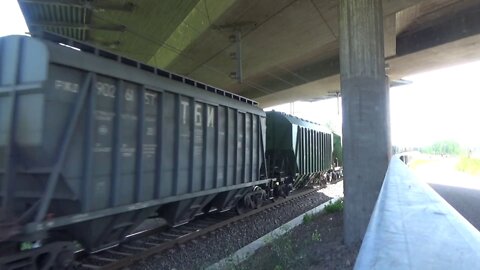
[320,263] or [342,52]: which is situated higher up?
[342,52]

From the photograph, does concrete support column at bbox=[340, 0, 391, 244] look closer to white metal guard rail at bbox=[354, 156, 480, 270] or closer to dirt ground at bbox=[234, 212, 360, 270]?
dirt ground at bbox=[234, 212, 360, 270]

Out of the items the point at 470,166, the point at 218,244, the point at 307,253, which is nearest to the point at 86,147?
the point at 307,253

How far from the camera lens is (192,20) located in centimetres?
1611

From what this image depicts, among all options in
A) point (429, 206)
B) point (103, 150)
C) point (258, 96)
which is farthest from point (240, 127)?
point (258, 96)

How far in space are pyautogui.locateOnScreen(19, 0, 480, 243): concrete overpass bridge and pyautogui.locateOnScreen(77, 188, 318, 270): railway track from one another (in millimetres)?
3406

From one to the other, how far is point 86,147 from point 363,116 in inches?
204

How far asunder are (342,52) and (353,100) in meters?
1.07

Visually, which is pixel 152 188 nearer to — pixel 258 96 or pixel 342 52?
pixel 342 52

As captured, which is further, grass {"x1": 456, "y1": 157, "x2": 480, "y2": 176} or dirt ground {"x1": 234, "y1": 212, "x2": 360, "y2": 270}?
grass {"x1": 456, "y1": 157, "x2": 480, "y2": 176}

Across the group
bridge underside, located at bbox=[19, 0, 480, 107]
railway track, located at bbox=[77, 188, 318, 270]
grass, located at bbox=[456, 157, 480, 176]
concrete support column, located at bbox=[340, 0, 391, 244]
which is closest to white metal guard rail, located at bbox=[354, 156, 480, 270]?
railway track, located at bbox=[77, 188, 318, 270]

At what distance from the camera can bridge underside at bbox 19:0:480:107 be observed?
1465 centimetres

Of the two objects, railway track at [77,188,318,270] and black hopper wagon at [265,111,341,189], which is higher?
black hopper wagon at [265,111,341,189]

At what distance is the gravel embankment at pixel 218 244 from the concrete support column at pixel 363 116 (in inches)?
98.0

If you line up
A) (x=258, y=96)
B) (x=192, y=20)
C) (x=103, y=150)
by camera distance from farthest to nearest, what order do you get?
1. (x=258, y=96)
2. (x=192, y=20)
3. (x=103, y=150)
